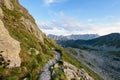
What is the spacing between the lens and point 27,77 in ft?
165

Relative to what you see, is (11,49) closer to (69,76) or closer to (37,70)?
(37,70)

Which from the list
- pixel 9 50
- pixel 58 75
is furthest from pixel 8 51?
pixel 58 75

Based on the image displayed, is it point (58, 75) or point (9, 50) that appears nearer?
point (58, 75)

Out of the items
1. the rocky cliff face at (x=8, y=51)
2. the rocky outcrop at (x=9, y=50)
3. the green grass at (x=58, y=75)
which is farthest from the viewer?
the rocky outcrop at (x=9, y=50)

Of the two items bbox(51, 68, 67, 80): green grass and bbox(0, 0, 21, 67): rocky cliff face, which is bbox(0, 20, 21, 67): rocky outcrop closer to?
bbox(0, 0, 21, 67): rocky cliff face

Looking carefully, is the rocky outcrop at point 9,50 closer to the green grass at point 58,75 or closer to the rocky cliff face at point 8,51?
the rocky cliff face at point 8,51

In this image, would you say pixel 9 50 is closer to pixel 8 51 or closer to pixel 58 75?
pixel 8 51

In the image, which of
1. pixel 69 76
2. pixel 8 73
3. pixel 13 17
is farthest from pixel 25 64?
pixel 13 17

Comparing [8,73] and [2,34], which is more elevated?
[2,34]

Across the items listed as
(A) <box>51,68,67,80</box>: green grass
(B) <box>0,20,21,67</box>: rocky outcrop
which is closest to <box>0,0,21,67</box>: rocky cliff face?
(B) <box>0,20,21,67</box>: rocky outcrop

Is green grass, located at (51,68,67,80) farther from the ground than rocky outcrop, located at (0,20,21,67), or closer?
closer

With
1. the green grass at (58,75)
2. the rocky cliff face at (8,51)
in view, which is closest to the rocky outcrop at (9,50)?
the rocky cliff face at (8,51)

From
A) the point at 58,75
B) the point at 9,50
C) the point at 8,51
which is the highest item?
the point at 9,50

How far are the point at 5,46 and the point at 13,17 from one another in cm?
4958
